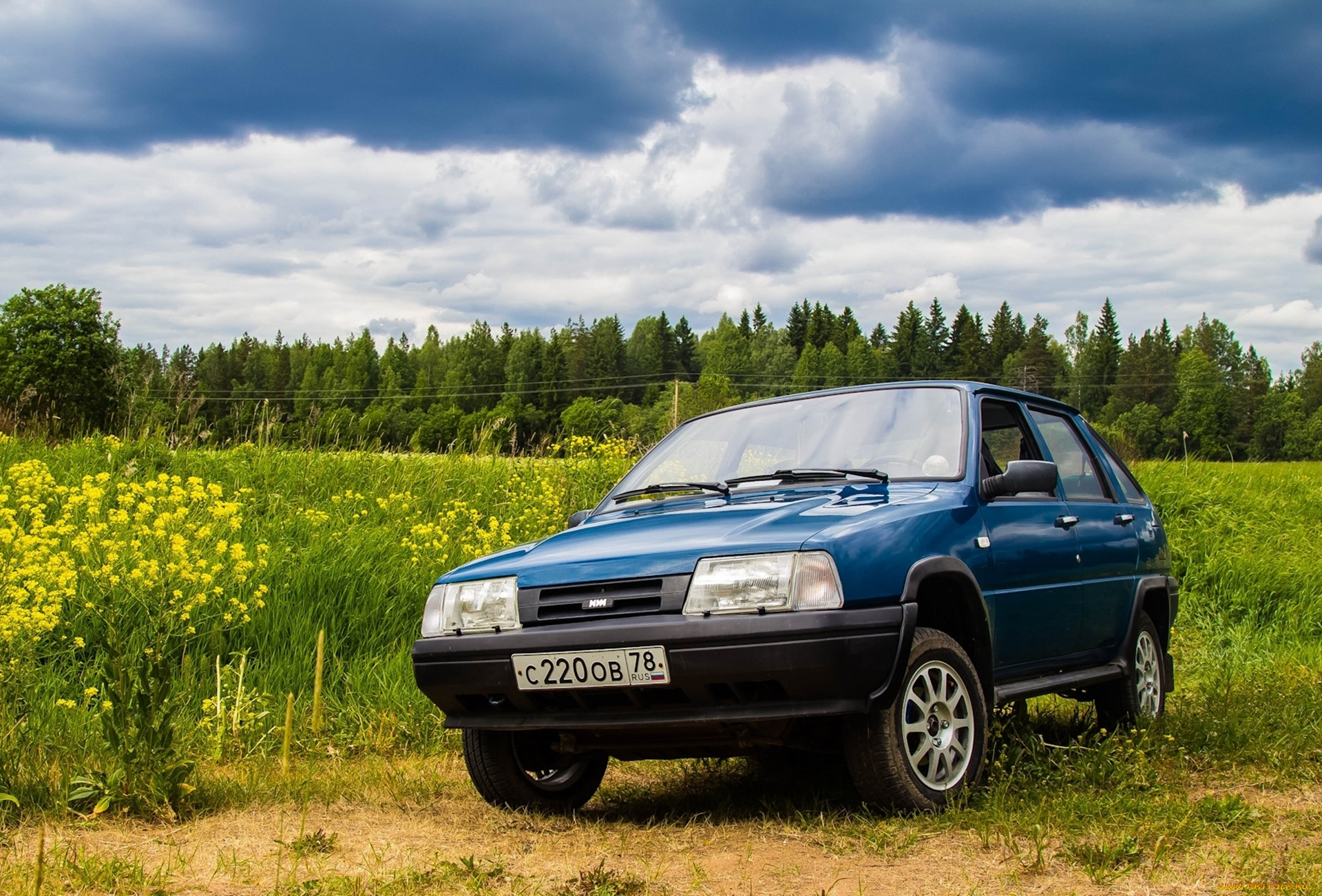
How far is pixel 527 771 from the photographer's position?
4754 mm

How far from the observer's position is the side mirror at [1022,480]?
15.2 feet

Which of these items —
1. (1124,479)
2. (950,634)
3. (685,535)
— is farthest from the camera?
(1124,479)

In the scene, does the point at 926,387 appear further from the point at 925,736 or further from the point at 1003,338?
the point at 1003,338

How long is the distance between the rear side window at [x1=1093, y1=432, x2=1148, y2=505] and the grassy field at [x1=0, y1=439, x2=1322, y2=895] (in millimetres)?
1135

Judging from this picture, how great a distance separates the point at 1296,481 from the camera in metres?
16.2

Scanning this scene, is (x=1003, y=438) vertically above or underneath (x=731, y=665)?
above

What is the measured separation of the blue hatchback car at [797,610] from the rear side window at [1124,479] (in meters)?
1.02

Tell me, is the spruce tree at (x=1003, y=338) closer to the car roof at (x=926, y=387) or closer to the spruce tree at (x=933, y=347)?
the spruce tree at (x=933, y=347)

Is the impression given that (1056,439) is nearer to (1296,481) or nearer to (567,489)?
(567,489)

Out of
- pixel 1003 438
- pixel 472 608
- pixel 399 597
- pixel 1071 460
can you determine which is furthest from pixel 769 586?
pixel 399 597

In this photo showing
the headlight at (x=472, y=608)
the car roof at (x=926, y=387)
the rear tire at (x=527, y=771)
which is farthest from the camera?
the car roof at (x=926, y=387)

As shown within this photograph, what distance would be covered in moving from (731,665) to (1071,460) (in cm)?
308

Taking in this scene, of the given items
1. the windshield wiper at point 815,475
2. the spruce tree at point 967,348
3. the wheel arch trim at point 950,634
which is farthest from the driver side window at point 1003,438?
the spruce tree at point 967,348

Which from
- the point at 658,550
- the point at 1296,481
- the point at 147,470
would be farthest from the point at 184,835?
the point at 1296,481
